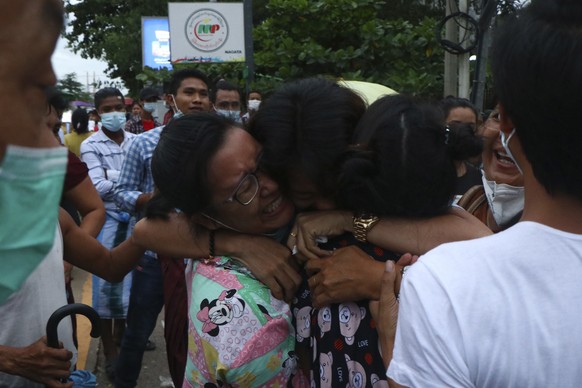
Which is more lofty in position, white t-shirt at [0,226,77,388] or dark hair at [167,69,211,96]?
dark hair at [167,69,211,96]

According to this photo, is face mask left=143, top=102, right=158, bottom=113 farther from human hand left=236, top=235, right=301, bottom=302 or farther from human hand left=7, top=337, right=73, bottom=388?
human hand left=236, top=235, right=301, bottom=302

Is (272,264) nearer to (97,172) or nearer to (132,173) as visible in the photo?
(132,173)

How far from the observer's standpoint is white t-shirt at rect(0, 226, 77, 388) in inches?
79.2

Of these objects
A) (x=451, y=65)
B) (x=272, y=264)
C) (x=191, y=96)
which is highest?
(x=451, y=65)

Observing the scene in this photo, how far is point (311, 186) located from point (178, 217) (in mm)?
502

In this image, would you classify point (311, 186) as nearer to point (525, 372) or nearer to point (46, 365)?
point (525, 372)

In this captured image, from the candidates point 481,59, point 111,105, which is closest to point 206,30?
point 481,59

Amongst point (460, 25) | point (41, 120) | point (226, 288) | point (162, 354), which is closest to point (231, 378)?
point (226, 288)

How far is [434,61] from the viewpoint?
1049 centimetres

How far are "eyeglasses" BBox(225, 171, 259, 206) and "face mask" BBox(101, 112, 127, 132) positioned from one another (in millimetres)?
4542

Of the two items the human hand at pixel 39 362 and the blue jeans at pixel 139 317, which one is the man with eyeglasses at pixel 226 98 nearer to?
the blue jeans at pixel 139 317

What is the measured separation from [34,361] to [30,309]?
6.3 inches

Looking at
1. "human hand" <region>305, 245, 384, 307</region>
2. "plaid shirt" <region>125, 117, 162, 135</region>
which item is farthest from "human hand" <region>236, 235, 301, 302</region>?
"plaid shirt" <region>125, 117, 162, 135</region>

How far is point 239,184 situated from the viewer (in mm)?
1664
